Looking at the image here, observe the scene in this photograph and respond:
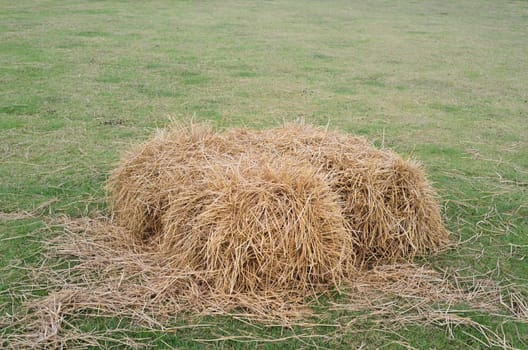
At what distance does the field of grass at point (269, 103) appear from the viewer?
3822 millimetres

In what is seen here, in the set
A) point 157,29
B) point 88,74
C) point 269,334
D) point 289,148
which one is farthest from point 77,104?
point 157,29

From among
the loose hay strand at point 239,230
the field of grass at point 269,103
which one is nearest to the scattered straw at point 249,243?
the loose hay strand at point 239,230

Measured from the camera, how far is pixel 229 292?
128 inches

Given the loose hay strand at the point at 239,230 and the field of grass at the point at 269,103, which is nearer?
the loose hay strand at the point at 239,230

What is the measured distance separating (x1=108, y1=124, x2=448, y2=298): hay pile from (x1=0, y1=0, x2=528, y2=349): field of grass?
30 cm

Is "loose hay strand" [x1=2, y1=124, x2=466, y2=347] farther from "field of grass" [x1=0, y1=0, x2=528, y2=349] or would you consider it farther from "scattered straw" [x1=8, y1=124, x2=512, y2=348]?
"field of grass" [x1=0, y1=0, x2=528, y2=349]

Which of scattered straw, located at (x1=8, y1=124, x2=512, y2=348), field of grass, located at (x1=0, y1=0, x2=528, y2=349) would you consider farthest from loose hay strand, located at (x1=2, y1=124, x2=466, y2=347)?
field of grass, located at (x1=0, y1=0, x2=528, y2=349)

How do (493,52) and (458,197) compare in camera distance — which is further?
(493,52)

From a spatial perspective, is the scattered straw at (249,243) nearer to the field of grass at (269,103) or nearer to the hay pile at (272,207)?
the hay pile at (272,207)

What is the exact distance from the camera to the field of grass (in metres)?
3.82

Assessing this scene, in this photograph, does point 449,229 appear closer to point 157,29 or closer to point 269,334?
point 269,334

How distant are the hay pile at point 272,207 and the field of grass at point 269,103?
0.30 meters

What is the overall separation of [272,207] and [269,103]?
471 centimetres

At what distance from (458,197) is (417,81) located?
17.3 ft
